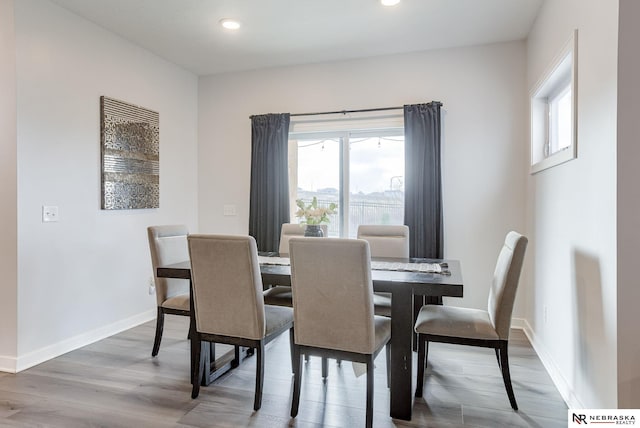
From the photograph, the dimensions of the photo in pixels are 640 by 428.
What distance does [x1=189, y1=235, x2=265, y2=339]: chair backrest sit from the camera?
2.21 meters

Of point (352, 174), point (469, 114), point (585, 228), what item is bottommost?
point (585, 228)

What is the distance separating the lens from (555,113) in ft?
10.8

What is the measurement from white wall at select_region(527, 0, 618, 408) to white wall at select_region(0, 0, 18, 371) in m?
3.57

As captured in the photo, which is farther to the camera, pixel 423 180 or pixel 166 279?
pixel 423 180

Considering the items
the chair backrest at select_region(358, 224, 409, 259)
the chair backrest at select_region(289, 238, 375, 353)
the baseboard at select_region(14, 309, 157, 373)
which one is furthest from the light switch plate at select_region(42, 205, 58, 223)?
the chair backrest at select_region(358, 224, 409, 259)

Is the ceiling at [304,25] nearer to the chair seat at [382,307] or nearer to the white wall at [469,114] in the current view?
the white wall at [469,114]

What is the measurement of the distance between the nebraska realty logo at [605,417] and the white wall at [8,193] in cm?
352

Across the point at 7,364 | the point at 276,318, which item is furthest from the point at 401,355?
the point at 7,364

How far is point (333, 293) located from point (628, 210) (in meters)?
1.37

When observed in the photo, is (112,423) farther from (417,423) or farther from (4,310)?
(417,423)

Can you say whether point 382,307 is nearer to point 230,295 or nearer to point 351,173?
point 230,295

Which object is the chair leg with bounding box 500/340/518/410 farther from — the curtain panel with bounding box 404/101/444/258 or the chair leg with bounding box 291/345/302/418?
the curtain panel with bounding box 404/101/444/258

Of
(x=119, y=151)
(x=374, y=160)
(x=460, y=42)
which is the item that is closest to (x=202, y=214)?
(x=119, y=151)

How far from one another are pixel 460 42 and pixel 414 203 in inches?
61.6
